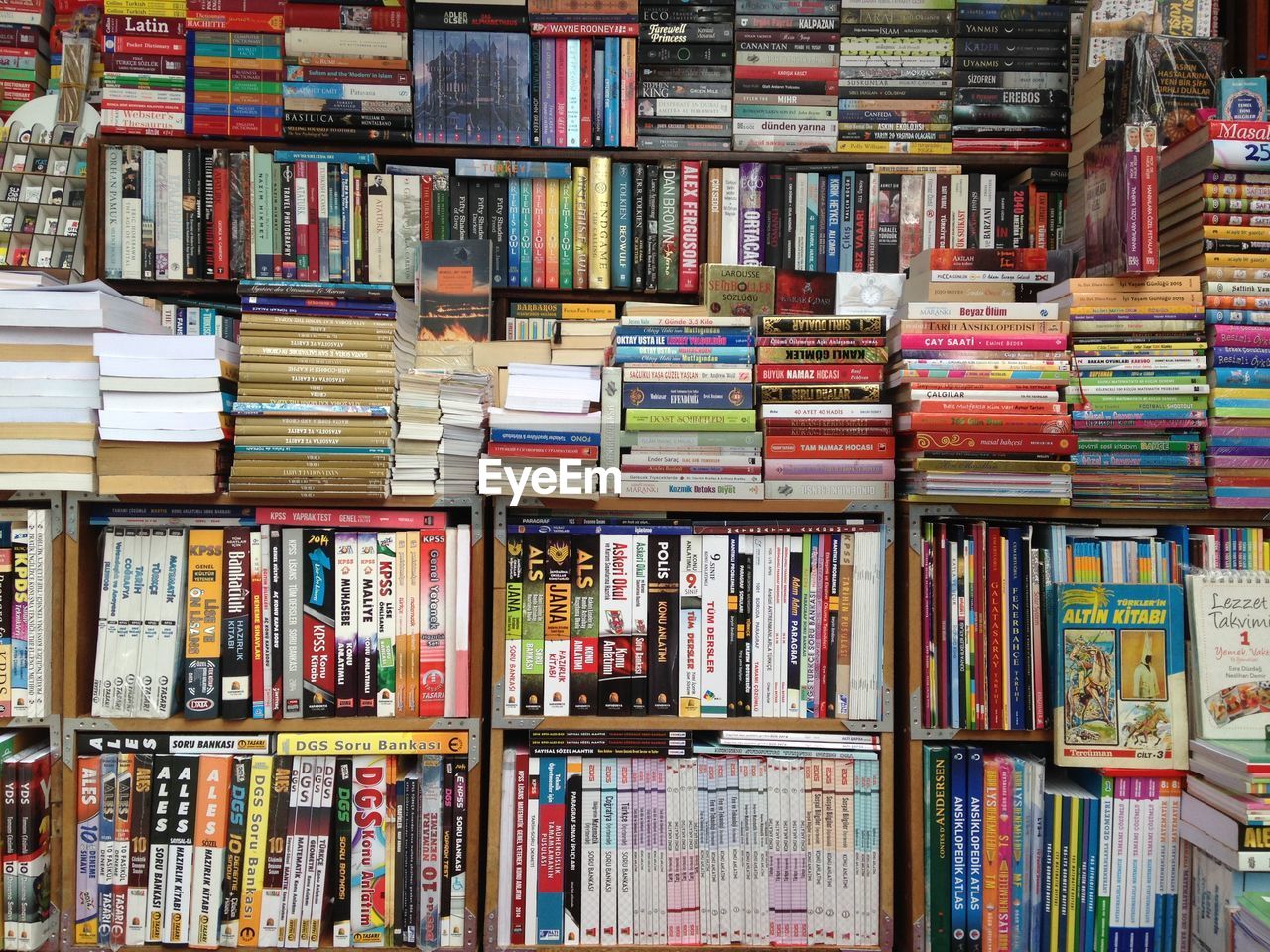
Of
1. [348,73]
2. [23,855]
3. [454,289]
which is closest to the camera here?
[23,855]

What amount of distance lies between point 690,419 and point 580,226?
0.72 m

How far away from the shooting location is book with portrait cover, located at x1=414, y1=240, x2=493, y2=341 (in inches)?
75.4

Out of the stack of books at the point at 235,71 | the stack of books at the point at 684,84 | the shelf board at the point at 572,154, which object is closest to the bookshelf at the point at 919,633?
the shelf board at the point at 572,154

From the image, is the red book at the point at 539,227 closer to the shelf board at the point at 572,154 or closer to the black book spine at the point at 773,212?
the shelf board at the point at 572,154

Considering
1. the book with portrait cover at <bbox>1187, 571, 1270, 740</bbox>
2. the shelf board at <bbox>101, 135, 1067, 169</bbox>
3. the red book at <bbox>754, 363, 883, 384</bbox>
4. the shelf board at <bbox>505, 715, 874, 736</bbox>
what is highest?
the shelf board at <bbox>101, 135, 1067, 169</bbox>

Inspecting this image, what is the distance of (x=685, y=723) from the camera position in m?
1.67

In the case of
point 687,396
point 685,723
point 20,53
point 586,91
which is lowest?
point 685,723

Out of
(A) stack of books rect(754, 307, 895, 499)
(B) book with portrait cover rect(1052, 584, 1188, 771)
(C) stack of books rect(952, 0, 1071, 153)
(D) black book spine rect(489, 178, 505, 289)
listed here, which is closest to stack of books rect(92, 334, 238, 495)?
(D) black book spine rect(489, 178, 505, 289)

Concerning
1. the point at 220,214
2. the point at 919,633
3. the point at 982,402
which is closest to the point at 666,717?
the point at 919,633

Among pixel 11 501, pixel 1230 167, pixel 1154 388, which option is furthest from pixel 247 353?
pixel 1230 167

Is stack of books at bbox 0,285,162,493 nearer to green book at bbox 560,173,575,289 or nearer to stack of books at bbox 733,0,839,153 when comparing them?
green book at bbox 560,173,575,289

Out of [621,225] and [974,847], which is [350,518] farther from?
[974,847]

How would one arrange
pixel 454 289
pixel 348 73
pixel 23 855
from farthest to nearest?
pixel 348 73 < pixel 454 289 < pixel 23 855

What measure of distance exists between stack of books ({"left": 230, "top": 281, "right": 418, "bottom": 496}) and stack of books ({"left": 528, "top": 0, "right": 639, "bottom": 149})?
27.9 inches
